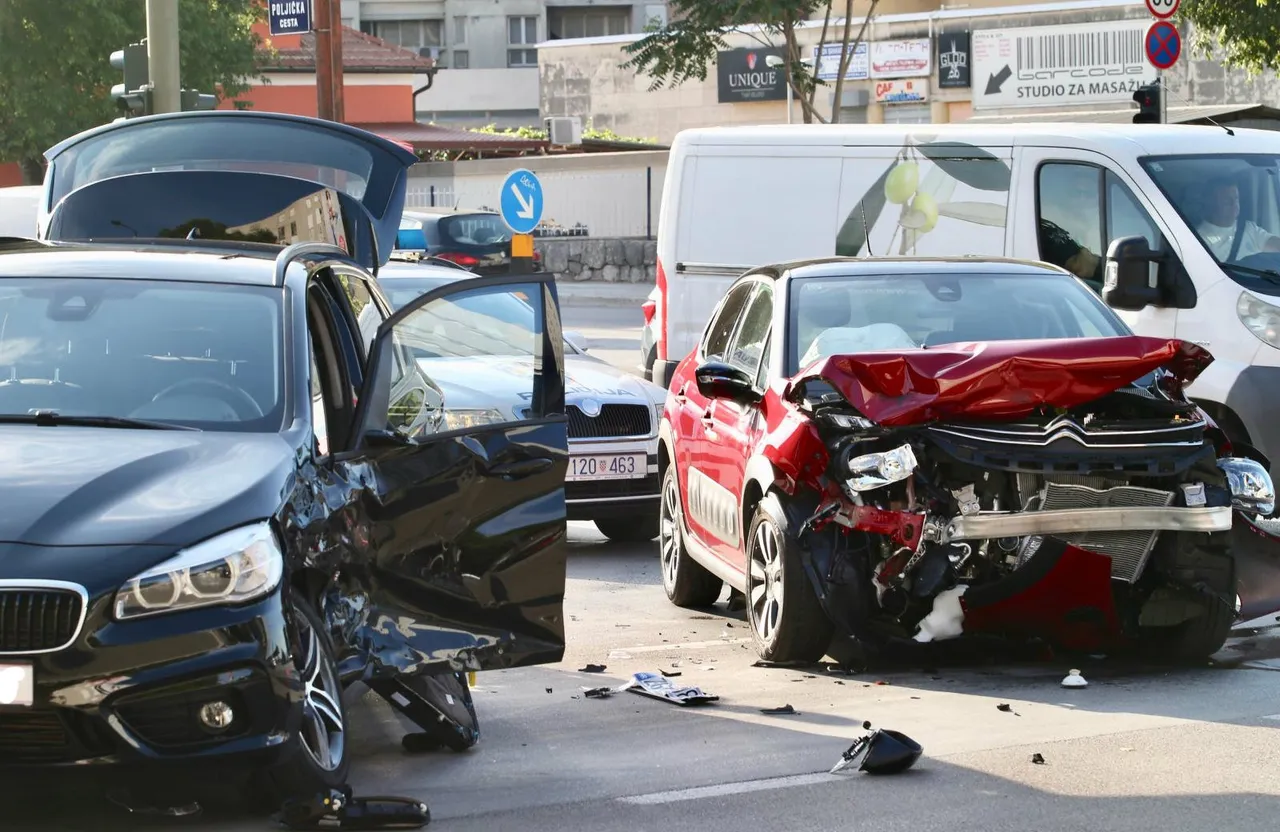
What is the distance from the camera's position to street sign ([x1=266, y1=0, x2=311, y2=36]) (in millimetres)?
25109

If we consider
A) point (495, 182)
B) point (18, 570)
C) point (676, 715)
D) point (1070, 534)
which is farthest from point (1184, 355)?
point (495, 182)

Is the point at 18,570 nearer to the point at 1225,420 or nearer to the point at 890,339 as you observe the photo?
the point at 890,339

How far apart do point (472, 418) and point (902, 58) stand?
44047 millimetres

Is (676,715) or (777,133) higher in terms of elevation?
(777,133)

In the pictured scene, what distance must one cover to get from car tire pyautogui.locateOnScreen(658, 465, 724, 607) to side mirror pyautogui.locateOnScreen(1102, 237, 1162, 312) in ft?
9.63

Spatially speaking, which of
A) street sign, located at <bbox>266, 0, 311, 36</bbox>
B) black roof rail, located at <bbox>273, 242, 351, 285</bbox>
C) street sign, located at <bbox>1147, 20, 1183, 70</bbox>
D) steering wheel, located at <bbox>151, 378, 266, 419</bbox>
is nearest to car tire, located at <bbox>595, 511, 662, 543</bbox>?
black roof rail, located at <bbox>273, 242, 351, 285</bbox>

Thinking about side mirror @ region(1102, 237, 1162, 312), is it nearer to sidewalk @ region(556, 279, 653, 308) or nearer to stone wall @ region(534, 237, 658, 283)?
sidewalk @ region(556, 279, 653, 308)

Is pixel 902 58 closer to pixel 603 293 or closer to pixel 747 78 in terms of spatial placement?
pixel 747 78

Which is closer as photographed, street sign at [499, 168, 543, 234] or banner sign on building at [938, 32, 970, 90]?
street sign at [499, 168, 543, 234]

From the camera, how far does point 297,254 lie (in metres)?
6.82

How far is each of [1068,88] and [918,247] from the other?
3328 cm

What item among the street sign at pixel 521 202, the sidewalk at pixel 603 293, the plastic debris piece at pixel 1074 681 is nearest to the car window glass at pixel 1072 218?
the plastic debris piece at pixel 1074 681

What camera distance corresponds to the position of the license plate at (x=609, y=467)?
1172 cm

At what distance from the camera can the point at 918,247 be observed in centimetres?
1358
